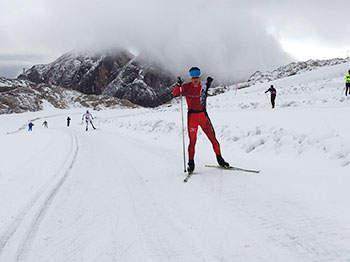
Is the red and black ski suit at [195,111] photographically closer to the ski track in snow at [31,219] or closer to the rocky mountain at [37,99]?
the ski track in snow at [31,219]

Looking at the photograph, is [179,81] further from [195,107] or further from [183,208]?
[183,208]

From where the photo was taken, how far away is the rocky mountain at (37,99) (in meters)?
119

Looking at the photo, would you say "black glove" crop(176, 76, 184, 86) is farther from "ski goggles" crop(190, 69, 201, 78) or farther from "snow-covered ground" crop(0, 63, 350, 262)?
"snow-covered ground" crop(0, 63, 350, 262)

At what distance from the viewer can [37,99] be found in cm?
13788

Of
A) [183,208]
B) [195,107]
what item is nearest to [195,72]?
[195,107]

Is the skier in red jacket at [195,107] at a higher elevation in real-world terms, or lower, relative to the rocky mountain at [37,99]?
lower

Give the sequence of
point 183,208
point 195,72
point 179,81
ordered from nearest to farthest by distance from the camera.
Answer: point 183,208 → point 179,81 → point 195,72

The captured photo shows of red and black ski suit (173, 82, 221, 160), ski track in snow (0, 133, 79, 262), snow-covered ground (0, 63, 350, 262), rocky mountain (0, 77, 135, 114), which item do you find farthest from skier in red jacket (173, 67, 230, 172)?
→ rocky mountain (0, 77, 135, 114)

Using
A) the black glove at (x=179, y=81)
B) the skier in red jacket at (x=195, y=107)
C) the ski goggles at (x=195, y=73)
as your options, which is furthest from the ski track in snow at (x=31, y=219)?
the ski goggles at (x=195, y=73)

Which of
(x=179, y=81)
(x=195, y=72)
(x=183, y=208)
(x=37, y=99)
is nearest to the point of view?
(x=183, y=208)

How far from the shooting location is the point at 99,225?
328 centimetres

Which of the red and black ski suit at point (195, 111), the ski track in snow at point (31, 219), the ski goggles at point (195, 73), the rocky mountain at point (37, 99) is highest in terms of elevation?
the rocky mountain at point (37, 99)

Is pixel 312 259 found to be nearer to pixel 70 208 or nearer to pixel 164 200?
pixel 164 200

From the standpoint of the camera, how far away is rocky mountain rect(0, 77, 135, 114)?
389 feet
